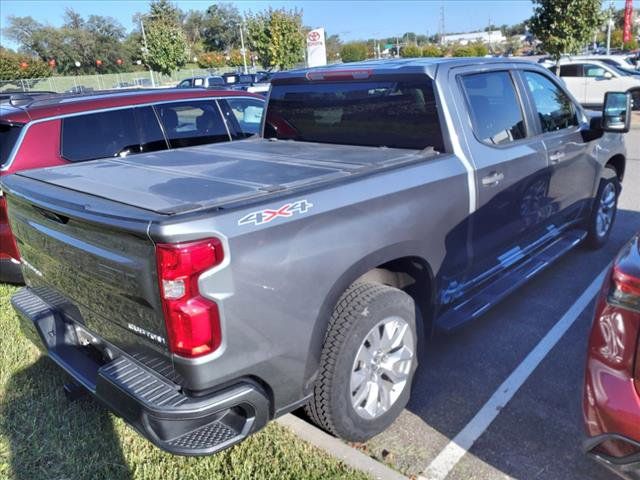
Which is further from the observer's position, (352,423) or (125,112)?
(125,112)

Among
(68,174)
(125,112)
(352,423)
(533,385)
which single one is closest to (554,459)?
(533,385)

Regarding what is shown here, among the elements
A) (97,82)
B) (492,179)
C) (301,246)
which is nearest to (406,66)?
(492,179)

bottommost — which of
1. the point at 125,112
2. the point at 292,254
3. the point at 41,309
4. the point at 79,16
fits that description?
the point at 41,309

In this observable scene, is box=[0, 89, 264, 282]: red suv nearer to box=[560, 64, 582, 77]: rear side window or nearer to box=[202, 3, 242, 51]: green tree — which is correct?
box=[560, 64, 582, 77]: rear side window

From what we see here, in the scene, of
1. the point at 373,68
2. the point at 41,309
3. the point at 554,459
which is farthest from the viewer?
the point at 373,68

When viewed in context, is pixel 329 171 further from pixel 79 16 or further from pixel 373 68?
pixel 79 16

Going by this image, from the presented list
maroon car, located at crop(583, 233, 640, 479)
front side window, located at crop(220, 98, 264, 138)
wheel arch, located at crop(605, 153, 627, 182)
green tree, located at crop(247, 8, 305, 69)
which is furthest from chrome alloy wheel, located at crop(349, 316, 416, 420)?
green tree, located at crop(247, 8, 305, 69)

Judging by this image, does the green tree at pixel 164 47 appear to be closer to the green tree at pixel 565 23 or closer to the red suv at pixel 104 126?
the green tree at pixel 565 23

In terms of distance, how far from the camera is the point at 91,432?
3.04 metres

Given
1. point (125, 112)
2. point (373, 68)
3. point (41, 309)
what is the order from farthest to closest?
1. point (125, 112)
2. point (373, 68)
3. point (41, 309)

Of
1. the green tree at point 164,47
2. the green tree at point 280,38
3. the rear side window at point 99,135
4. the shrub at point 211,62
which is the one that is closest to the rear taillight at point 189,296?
the rear side window at point 99,135

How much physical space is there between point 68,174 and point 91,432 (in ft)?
4.73

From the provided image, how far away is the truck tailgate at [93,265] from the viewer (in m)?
2.20

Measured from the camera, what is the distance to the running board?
349cm
